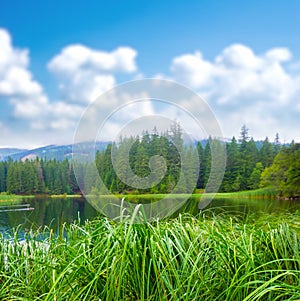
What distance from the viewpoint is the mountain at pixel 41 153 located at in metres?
4.18

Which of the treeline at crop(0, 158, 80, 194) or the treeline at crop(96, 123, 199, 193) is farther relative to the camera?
the treeline at crop(0, 158, 80, 194)

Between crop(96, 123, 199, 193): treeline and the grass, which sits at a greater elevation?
crop(96, 123, 199, 193): treeline

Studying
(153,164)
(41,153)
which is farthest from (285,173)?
(41,153)

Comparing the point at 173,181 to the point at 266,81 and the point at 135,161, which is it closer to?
the point at 135,161

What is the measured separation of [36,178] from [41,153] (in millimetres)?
318

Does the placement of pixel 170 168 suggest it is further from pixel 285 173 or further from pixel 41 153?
pixel 285 173

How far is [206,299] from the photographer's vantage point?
3.24ft

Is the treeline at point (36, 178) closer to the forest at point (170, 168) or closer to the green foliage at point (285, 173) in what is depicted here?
the forest at point (170, 168)

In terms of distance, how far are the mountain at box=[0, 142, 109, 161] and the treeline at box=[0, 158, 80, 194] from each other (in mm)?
56

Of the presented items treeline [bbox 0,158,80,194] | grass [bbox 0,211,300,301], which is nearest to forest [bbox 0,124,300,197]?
treeline [bbox 0,158,80,194]

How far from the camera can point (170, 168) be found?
339 centimetres

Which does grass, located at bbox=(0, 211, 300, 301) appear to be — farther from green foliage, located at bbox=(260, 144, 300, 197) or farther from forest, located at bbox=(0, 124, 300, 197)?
green foliage, located at bbox=(260, 144, 300, 197)

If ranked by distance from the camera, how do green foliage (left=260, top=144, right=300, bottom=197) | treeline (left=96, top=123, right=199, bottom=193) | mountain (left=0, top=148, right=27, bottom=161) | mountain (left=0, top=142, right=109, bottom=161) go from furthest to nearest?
green foliage (left=260, top=144, right=300, bottom=197)
mountain (left=0, top=148, right=27, bottom=161)
mountain (left=0, top=142, right=109, bottom=161)
treeline (left=96, top=123, right=199, bottom=193)

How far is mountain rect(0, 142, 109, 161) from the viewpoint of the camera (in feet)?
13.7
